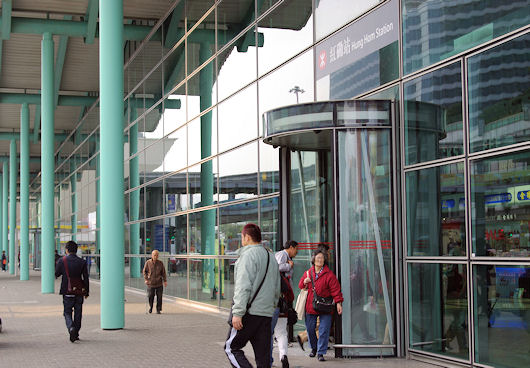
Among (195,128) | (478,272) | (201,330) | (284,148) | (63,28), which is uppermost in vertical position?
(63,28)

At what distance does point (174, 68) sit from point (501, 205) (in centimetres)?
1697

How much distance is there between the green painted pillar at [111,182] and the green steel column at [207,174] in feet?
15.4

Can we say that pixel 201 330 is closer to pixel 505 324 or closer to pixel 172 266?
pixel 505 324

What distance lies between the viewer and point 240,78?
60.7 ft

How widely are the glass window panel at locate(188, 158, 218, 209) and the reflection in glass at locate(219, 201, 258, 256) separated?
87 cm

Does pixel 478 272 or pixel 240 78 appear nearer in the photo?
pixel 478 272

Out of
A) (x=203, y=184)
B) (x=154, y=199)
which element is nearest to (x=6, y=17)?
(x=154, y=199)

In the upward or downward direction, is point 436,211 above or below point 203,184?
below

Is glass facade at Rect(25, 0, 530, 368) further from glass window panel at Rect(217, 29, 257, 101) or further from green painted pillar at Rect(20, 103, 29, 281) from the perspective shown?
green painted pillar at Rect(20, 103, 29, 281)

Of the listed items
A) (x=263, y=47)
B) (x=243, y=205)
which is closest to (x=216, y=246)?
(x=243, y=205)

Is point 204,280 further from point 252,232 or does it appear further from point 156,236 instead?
point 252,232

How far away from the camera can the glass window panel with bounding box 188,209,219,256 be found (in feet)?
65.4

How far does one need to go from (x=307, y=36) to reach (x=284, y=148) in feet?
8.66

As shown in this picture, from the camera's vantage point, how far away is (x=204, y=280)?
20.8m
